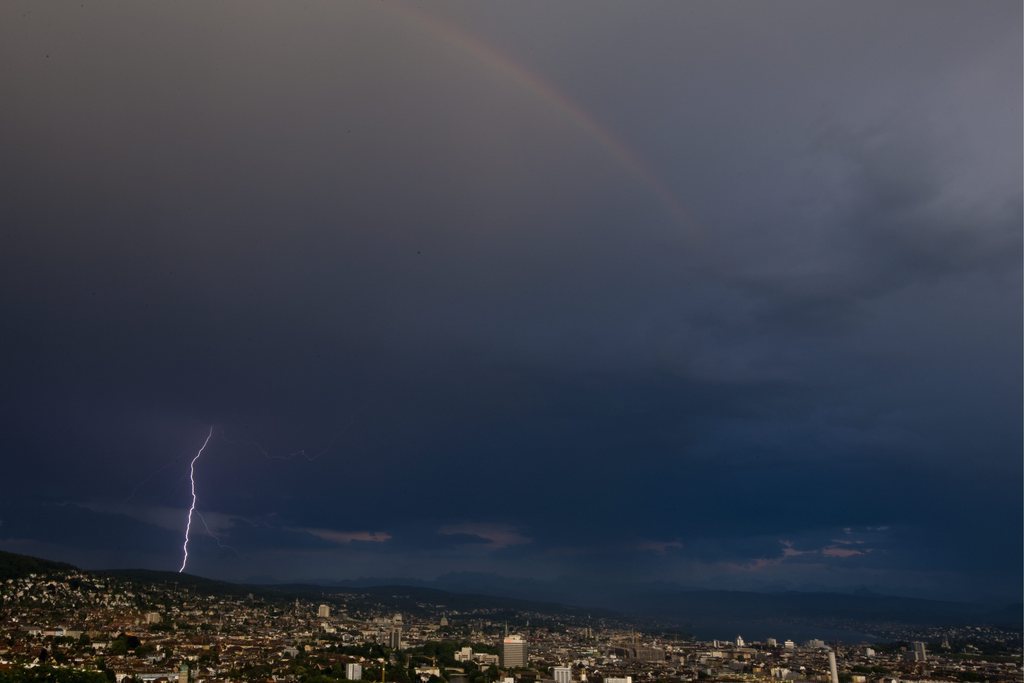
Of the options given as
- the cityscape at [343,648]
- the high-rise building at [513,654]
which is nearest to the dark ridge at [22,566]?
the cityscape at [343,648]

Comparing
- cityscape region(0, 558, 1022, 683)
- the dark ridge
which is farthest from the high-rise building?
the dark ridge

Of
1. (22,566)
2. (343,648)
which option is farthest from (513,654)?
(22,566)

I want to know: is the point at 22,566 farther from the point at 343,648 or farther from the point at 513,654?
the point at 513,654

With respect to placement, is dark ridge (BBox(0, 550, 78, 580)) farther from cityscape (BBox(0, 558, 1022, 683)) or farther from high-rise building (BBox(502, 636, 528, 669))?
high-rise building (BBox(502, 636, 528, 669))

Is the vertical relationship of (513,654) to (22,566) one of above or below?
below

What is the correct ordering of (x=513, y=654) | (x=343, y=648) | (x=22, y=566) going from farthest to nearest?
(x=22, y=566)
(x=343, y=648)
(x=513, y=654)

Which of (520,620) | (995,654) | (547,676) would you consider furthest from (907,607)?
(547,676)

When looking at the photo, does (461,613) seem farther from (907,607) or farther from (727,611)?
(907,607)

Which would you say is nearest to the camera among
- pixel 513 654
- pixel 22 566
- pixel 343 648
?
pixel 513 654
